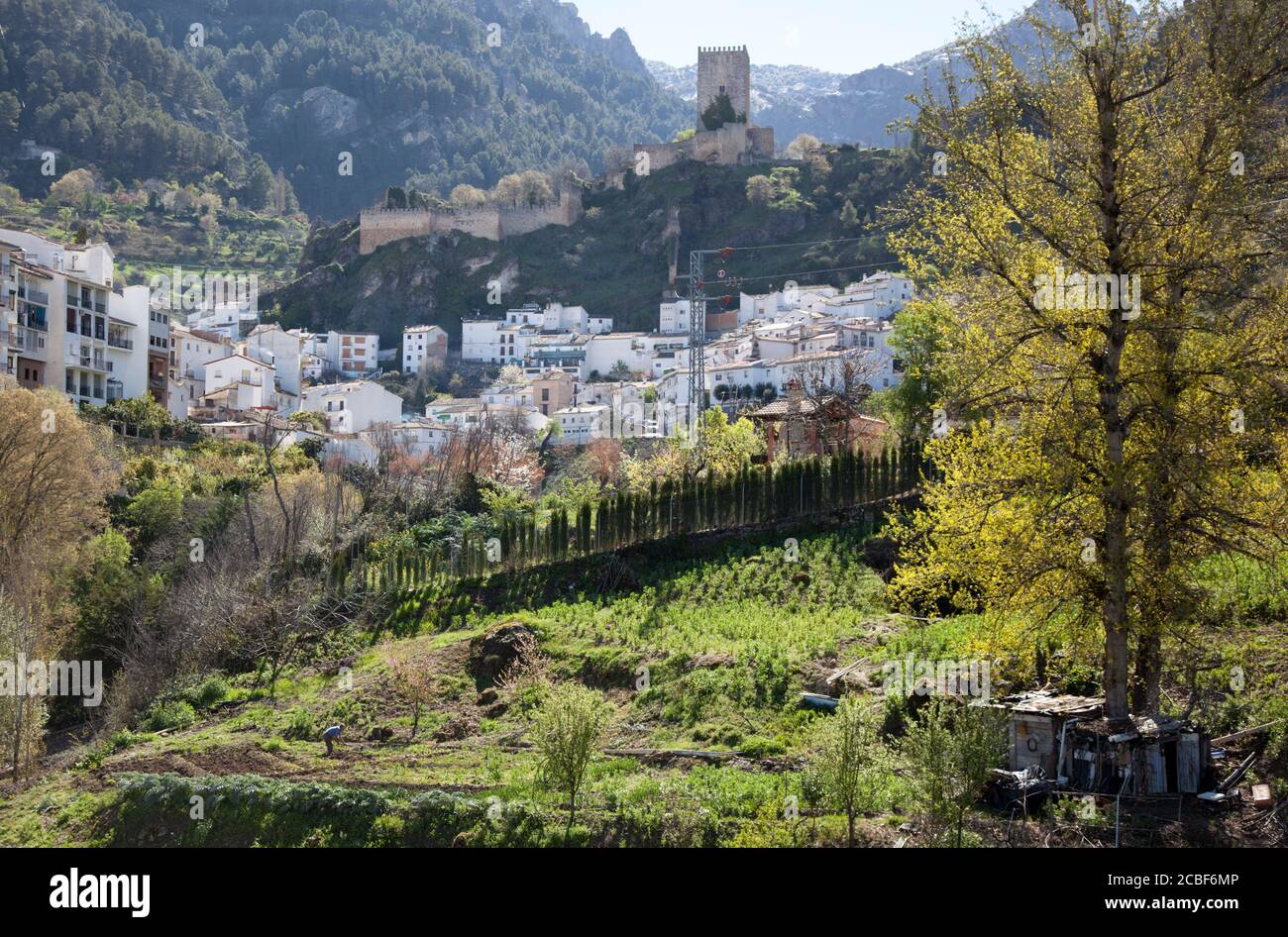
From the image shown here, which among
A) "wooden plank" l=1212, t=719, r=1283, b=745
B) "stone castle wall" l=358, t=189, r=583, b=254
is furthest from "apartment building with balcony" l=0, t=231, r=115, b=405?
"stone castle wall" l=358, t=189, r=583, b=254

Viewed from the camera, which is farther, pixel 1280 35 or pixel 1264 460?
pixel 1264 460

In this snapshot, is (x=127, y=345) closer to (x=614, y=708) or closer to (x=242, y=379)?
(x=242, y=379)

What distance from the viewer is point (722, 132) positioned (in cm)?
12988

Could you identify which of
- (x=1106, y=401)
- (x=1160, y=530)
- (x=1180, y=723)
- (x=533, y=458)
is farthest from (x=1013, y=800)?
(x=533, y=458)

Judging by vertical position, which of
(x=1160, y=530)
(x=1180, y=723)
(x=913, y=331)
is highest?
(x=913, y=331)

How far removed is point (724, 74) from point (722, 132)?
13209 millimetres

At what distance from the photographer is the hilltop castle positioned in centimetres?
13025

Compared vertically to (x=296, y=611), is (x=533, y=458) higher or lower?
higher

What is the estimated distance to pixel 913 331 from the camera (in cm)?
4006

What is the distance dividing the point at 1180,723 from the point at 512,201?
123864mm

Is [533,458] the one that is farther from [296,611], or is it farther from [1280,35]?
[1280,35]

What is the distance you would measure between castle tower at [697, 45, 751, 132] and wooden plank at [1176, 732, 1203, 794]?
12927 centimetres

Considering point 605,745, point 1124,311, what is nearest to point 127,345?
point 605,745
